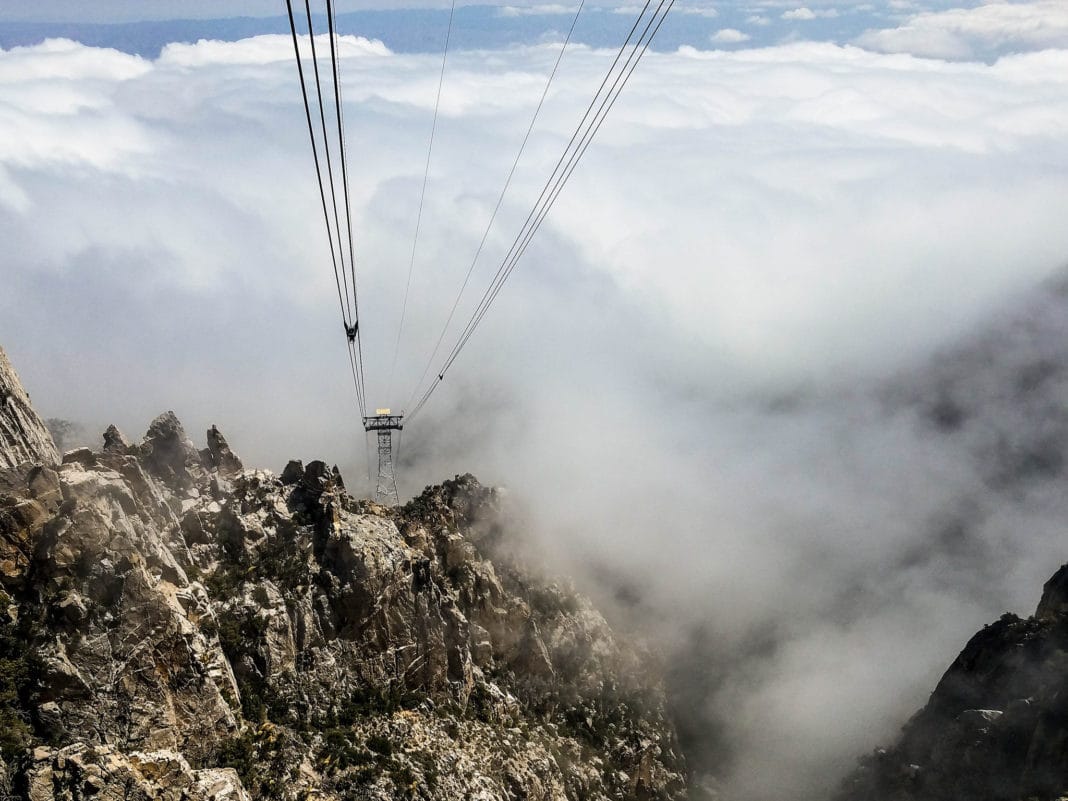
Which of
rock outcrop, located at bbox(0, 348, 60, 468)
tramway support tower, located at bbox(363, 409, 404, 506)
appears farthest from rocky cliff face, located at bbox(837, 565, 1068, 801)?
rock outcrop, located at bbox(0, 348, 60, 468)

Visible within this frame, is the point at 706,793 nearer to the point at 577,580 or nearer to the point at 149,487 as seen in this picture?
the point at 577,580

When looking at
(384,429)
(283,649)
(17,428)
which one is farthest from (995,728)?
(17,428)

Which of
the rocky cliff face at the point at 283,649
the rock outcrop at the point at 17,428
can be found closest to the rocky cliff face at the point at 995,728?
the rocky cliff face at the point at 283,649

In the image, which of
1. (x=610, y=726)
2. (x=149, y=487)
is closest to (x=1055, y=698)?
(x=610, y=726)

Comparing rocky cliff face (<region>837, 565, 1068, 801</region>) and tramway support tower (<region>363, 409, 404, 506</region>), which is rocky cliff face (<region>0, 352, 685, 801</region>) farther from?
rocky cliff face (<region>837, 565, 1068, 801</region>)

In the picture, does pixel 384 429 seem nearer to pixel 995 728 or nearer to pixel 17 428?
pixel 17 428

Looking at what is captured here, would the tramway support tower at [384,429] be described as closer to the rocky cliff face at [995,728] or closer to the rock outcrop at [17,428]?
the rock outcrop at [17,428]

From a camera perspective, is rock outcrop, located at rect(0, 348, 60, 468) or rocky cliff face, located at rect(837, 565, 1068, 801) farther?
rocky cliff face, located at rect(837, 565, 1068, 801)
